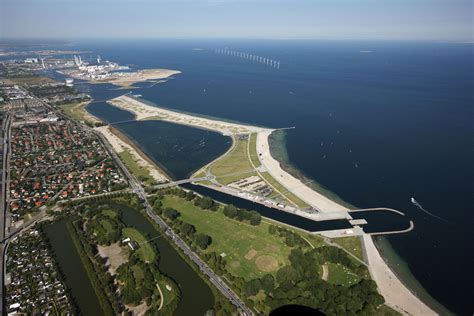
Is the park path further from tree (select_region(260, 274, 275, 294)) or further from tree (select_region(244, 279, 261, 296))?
tree (select_region(244, 279, 261, 296))

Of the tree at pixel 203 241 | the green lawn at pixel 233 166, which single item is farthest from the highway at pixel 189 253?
the green lawn at pixel 233 166

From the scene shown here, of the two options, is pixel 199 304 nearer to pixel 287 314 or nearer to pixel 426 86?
pixel 287 314

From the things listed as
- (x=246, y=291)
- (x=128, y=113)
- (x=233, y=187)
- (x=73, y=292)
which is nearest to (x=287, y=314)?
(x=246, y=291)

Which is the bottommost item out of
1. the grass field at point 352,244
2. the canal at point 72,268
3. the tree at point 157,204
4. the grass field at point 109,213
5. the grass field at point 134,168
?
the canal at point 72,268

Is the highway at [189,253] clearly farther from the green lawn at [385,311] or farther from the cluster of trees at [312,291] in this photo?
the green lawn at [385,311]

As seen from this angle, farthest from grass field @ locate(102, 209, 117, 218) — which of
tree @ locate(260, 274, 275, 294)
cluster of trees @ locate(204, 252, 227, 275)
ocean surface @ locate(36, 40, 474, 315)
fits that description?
ocean surface @ locate(36, 40, 474, 315)

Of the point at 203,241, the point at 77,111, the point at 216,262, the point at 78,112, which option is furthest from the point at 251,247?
the point at 77,111
